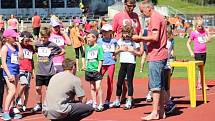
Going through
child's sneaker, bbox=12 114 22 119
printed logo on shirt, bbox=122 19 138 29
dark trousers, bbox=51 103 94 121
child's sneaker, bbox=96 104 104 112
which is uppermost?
printed logo on shirt, bbox=122 19 138 29

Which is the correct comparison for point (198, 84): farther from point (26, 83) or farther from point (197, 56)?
point (26, 83)

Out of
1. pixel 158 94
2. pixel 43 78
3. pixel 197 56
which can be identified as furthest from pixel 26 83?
pixel 197 56

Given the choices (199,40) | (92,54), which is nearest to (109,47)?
(92,54)

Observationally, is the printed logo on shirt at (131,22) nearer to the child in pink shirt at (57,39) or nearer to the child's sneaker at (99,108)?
the child in pink shirt at (57,39)

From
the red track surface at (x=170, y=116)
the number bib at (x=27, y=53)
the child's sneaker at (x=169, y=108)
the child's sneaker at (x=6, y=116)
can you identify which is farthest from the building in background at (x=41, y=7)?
the child's sneaker at (x=6, y=116)

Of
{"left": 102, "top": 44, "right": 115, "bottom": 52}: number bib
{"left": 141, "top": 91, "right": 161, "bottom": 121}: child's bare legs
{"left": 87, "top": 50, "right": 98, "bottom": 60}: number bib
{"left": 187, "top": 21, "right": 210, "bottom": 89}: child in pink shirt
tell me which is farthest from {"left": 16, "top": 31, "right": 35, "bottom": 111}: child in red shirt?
{"left": 187, "top": 21, "right": 210, "bottom": 89}: child in pink shirt

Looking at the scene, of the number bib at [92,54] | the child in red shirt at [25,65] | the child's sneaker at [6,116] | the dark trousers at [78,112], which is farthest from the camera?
the number bib at [92,54]

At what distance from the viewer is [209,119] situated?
38.2ft

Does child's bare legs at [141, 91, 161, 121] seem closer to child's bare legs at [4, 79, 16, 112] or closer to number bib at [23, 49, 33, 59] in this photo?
child's bare legs at [4, 79, 16, 112]

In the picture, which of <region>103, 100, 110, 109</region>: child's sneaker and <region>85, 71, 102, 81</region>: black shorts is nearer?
<region>85, 71, 102, 81</region>: black shorts

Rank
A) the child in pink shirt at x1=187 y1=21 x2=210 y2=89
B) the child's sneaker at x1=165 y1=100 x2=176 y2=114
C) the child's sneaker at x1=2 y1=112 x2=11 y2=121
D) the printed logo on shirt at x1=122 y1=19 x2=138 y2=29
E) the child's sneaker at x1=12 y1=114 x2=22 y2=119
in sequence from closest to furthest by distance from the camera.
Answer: the child's sneaker at x1=2 y1=112 x2=11 y2=121
the child's sneaker at x1=12 y1=114 x2=22 y2=119
the child's sneaker at x1=165 y1=100 x2=176 y2=114
the printed logo on shirt at x1=122 y1=19 x2=138 y2=29
the child in pink shirt at x1=187 y1=21 x2=210 y2=89

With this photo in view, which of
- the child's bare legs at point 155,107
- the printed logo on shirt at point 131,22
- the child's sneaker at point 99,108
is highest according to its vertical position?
the printed logo on shirt at point 131,22

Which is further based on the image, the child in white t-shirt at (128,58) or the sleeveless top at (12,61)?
the child in white t-shirt at (128,58)

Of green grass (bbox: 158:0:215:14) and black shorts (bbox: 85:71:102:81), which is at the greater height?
green grass (bbox: 158:0:215:14)
